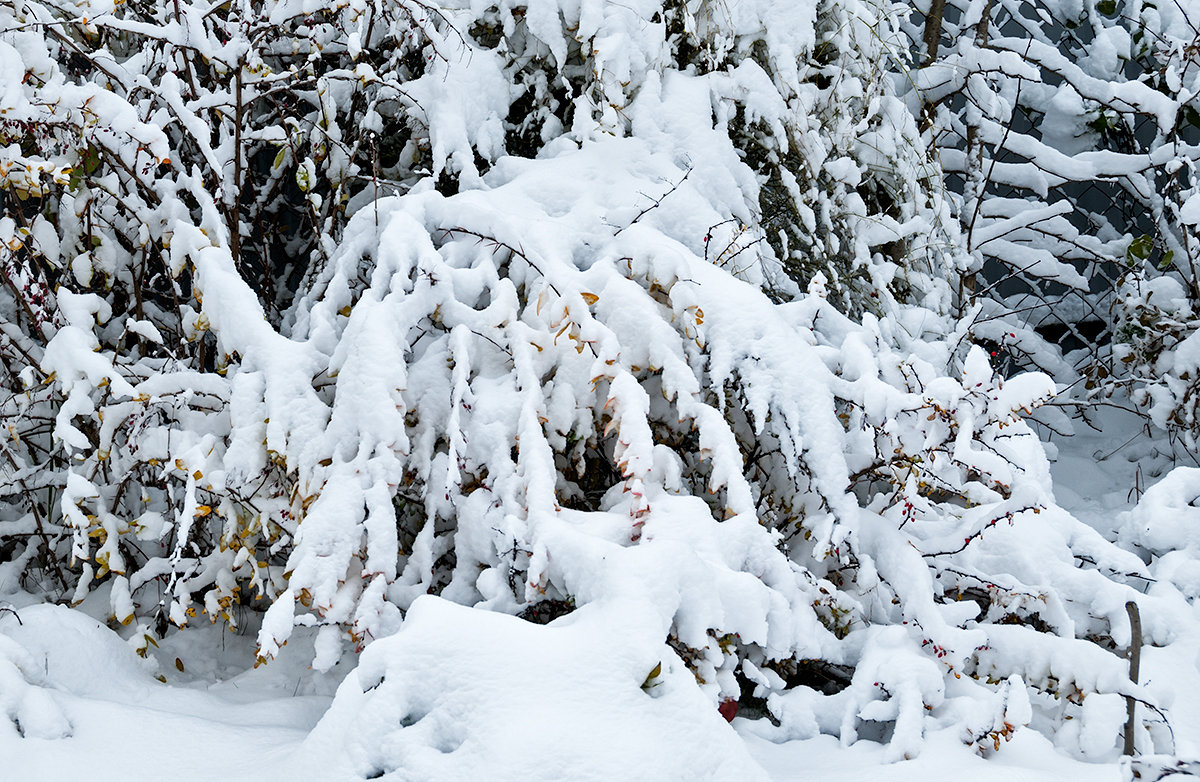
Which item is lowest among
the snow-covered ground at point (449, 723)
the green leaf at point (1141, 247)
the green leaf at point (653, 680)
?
the snow-covered ground at point (449, 723)

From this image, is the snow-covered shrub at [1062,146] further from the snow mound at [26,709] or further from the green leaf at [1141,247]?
the snow mound at [26,709]

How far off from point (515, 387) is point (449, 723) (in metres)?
0.81

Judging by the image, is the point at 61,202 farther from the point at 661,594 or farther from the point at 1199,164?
the point at 1199,164

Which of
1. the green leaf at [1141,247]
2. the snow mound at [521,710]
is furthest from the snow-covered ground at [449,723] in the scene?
the green leaf at [1141,247]

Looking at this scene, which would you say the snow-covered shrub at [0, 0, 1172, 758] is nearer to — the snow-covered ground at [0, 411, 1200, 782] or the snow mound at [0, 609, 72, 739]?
the snow-covered ground at [0, 411, 1200, 782]

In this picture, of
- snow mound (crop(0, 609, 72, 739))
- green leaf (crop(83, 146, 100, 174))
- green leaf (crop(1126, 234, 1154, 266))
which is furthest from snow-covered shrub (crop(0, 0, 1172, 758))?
green leaf (crop(1126, 234, 1154, 266))

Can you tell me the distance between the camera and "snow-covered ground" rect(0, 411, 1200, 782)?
5.35ft

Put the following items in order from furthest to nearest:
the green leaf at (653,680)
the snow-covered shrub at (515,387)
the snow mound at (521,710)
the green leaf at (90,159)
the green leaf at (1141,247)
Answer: the green leaf at (1141,247) → the green leaf at (90,159) → the snow-covered shrub at (515,387) → the green leaf at (653,680) → the snow mound at (521,710)

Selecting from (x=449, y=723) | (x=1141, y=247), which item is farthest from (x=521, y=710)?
(x=1141, y=247)

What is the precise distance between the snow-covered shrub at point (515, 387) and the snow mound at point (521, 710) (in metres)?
0.07

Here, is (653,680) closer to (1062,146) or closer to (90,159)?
(90,159)

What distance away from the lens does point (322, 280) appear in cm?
260

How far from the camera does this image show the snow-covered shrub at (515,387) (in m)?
2.08

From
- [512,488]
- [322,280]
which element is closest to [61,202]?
[322,280]
